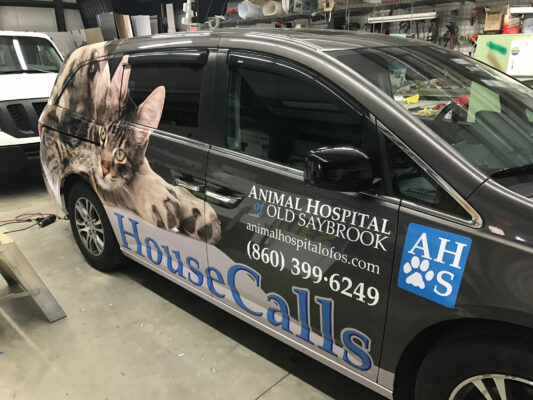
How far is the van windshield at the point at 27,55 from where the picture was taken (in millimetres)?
5586

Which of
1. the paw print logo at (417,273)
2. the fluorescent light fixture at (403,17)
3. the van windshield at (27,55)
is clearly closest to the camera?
the paw print logo at (417,273)

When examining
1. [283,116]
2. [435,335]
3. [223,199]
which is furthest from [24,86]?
[435,335]

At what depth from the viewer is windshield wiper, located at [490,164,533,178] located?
126 cm

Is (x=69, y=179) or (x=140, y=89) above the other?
(x=140, y=89)

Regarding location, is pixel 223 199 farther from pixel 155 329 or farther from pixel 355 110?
pixel 155 329

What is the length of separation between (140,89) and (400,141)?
4.89 ft

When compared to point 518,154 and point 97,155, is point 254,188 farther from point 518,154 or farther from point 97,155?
point 97,155

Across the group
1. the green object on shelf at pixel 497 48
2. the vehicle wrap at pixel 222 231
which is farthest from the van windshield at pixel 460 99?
the green object on shelf at pixel 497 48

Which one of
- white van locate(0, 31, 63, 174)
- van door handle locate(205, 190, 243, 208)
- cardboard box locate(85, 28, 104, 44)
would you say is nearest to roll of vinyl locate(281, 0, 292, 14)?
white van locate(0, 31, 63, 174)

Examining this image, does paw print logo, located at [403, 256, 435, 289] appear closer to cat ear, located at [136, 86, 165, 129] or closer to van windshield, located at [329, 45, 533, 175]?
van windshield, located at [329, 45, 533, 175]

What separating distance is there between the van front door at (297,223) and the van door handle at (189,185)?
54mm

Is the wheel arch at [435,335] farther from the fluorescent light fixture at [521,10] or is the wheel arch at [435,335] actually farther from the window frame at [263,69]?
the fluorescent light fixture at [521,10]

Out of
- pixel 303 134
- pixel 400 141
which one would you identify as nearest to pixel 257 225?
pixel 303 134

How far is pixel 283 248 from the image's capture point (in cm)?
164
